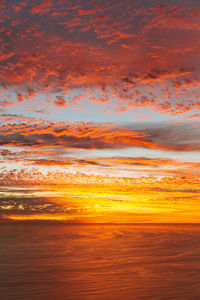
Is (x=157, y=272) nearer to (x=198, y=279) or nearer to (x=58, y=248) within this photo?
(x=198, y=279)

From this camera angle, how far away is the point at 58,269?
37.9 ft

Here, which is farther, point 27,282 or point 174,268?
point 174,268

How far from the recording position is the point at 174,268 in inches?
460

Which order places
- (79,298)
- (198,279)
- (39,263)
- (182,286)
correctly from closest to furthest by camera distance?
(79,298)
(182,286)
(198,279)
(39,263)

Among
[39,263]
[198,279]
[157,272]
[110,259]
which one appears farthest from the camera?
[110,259]

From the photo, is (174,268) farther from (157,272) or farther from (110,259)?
(110,259)

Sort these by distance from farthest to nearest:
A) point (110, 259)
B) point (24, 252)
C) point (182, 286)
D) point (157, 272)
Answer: point (24, 252), point (110, 259), point (157, 272), point (182, 286)

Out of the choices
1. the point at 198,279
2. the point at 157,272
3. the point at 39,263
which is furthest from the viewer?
the point at 39,263

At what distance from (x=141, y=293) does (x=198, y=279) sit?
2653 mm

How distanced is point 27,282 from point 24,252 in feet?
21.0

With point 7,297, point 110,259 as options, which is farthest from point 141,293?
point 110,259

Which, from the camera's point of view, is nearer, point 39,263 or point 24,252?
point 39,263

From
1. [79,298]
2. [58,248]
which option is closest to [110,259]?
[58,248]

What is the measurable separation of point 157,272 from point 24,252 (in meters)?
7.83
